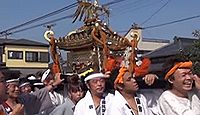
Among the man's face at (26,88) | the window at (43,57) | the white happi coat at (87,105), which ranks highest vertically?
the window at (43,57)

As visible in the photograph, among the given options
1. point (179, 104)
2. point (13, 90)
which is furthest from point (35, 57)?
point (179, 104)

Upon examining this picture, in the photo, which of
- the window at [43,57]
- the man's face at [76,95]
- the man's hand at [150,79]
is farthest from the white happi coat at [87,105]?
the window at [43,57]

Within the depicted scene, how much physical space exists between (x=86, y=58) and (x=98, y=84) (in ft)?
4.51

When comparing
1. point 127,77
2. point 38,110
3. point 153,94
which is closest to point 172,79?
point 127,77

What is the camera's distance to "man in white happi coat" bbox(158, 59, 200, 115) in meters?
4.02

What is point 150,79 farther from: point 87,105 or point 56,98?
point 56,98

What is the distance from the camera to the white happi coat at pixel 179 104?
396 centimetres

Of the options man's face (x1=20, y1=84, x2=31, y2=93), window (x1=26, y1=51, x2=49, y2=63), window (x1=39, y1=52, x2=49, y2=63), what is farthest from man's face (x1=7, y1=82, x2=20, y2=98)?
window (x1=39, y1=52, x2=49, y2=63)

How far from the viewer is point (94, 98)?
5133mm

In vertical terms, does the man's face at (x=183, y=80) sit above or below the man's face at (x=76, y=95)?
above

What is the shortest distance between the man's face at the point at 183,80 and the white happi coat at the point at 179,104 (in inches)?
3.4

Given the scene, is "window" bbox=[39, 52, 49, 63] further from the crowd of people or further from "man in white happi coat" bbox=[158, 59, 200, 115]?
"man in white happi coat" bbox=[158, 59, 200, 115]

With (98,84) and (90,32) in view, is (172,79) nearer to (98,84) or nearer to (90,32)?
(98,84)

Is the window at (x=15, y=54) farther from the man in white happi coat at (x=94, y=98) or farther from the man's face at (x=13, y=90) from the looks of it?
the man in white happi coat at (x=94, y=98)
